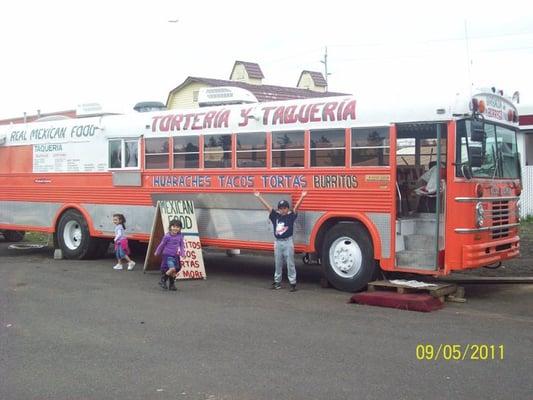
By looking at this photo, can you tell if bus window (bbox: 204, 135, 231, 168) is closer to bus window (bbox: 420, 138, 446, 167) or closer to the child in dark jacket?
the child in dark jacket

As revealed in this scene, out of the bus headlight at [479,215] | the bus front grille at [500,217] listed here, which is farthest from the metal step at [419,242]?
the bus front grille at [500,217]

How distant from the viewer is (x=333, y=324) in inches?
310

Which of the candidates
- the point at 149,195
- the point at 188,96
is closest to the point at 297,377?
the point at 149,195

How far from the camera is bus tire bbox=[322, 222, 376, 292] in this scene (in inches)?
390

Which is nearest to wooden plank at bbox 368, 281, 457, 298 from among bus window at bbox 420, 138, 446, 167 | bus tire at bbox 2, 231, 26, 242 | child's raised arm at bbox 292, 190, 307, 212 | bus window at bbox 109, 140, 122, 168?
child's raised arm at bbox 292, 190, 307, 212

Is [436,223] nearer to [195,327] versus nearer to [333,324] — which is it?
[333,324]

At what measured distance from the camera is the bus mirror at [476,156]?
9.29 metres

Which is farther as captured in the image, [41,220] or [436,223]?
[41,220]

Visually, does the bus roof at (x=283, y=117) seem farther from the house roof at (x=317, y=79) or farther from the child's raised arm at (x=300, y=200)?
the house roof at (x=317, y=79)

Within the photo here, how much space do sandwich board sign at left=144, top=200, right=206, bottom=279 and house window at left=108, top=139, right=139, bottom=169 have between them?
1.47 m

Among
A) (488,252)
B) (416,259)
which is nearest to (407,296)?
(416,259)

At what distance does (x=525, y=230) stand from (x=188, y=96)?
20.2 meters

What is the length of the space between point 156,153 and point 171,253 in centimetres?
287

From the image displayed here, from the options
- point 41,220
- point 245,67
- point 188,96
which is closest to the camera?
point 41,220
